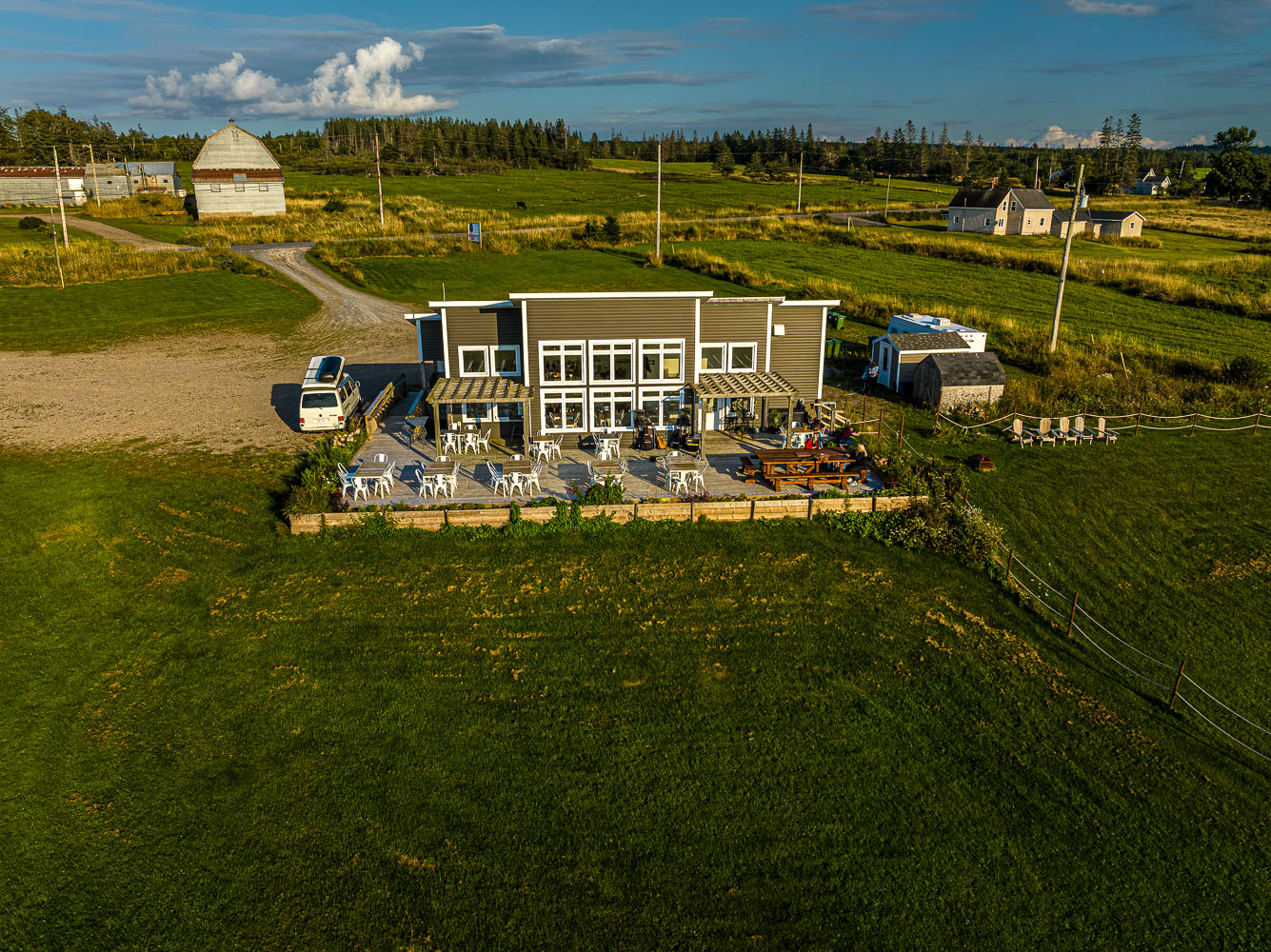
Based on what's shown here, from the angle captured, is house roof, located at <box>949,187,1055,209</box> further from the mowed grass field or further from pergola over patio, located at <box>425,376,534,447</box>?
the mowed grass field

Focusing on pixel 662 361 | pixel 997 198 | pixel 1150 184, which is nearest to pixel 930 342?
pixel 662 361

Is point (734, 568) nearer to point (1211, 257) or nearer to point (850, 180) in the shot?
point (1211, 257)

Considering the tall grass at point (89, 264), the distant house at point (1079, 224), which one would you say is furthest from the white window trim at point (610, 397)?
the distant house at point (1079, 224)

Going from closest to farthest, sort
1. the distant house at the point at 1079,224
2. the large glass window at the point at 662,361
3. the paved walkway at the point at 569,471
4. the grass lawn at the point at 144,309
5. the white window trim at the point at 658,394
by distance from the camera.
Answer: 1. the paved walkway at the point at 569,471
2. the large glass window at the point at 662,361
3. the white window trim at the point at 658,394
4. the grass lawn at the point at 144,309
5. the distant house at the point at 1079,224

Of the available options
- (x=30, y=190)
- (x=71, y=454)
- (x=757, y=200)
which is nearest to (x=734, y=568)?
(x=71, y=454)

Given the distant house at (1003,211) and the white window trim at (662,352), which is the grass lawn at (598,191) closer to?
the distant house at (1003,211)

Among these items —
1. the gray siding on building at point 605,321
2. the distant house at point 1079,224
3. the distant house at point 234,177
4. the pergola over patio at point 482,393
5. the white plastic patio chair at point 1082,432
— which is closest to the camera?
the pergola over patio at point 482,393

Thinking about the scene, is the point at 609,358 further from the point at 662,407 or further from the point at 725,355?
the point at 725,355
